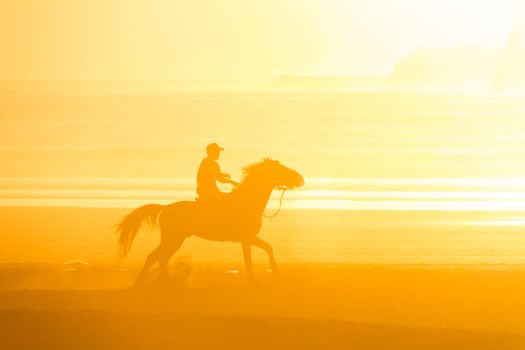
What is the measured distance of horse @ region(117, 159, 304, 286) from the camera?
12406 mm

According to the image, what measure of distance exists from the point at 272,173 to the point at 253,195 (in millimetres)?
368

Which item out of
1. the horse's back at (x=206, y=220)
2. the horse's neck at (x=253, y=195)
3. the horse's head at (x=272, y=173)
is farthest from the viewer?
the horse's head at (x=272, y=173)

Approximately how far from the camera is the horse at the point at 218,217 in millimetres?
12406

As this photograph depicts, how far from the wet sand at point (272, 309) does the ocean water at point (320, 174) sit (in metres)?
2.22

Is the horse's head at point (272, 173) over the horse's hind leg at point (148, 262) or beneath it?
over

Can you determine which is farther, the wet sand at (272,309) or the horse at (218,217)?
the horse at (218,217)

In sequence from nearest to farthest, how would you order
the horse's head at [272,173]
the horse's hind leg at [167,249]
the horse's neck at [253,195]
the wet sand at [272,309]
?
the wet sand at [272,309] < the horse's hind leg at [167,249] < the horse's neck at [253,195] < the horse's head at [272,173]

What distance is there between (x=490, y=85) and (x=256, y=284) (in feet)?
443

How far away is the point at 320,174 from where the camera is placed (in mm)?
33406

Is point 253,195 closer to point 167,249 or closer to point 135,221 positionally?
point 167,249

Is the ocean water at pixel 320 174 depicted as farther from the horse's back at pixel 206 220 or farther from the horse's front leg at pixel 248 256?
the horse's back at pixel 206 220

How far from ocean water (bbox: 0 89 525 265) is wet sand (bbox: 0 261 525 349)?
222 cm

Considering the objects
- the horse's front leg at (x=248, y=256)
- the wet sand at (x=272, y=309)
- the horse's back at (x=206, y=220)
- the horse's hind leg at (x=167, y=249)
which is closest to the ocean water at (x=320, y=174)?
the wet sand at (x=272, y=309)

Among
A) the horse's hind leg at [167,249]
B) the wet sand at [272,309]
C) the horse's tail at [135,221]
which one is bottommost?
the wet sand at [272,309]
